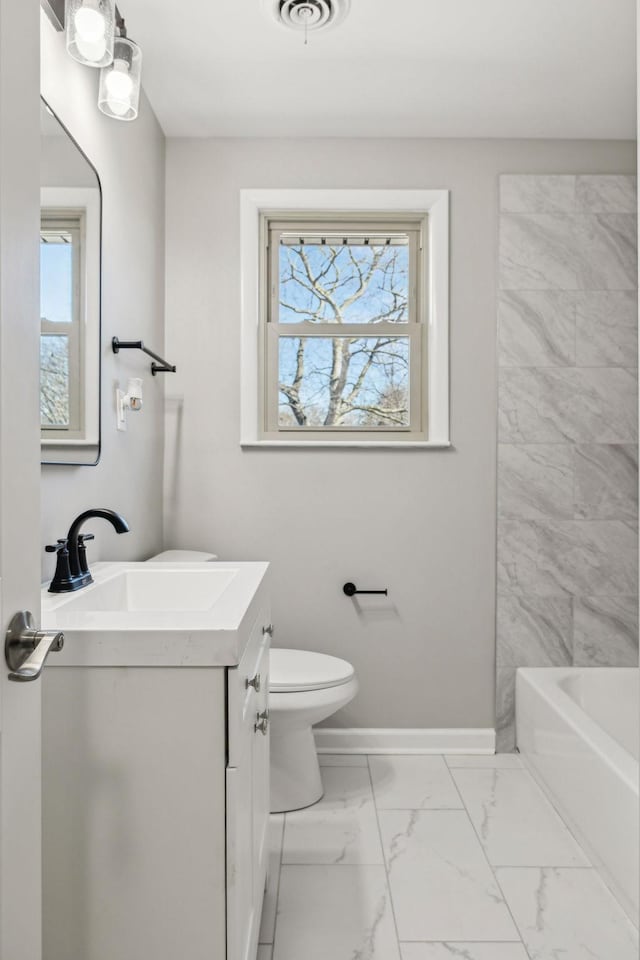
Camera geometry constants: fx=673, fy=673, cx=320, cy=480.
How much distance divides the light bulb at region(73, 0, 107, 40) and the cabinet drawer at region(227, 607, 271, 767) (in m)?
1.32

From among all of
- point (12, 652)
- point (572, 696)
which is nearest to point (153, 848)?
point (12, 652)

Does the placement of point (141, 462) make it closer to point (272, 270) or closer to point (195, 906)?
point (272, 270)

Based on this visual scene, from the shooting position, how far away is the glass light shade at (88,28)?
1458mm

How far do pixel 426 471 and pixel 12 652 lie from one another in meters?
2.15

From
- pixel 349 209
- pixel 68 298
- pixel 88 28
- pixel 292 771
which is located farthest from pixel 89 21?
pixel 292 771

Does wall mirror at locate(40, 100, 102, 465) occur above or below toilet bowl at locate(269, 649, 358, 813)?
above

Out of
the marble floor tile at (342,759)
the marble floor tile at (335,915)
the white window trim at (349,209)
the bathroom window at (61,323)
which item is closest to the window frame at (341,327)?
the white window trim at (349,209)

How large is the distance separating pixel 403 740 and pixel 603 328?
185 centimetres

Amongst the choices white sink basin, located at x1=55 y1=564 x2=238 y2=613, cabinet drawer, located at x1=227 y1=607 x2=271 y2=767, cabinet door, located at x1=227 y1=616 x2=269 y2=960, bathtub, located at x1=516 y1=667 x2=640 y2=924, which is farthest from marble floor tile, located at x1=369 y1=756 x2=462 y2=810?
white sink basin, located at x1=55 y1=564 x2=238 y2=613

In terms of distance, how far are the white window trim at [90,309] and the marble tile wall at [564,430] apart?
5.28 feet

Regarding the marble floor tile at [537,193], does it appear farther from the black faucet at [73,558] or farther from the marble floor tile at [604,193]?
the black faucet at [73,558]

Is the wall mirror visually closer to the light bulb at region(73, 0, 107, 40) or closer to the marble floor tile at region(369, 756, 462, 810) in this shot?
the light bulb at region(73, 0, 107, 40)

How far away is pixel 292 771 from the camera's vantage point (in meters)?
2.26

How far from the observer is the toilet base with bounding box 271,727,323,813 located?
7.33 ft
